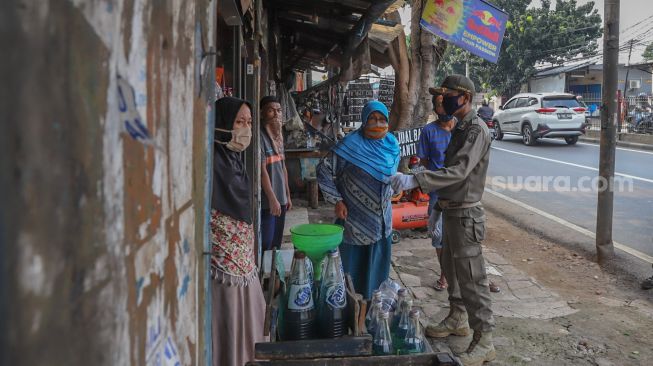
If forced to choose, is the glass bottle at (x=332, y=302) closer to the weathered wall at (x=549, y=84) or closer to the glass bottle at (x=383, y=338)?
the glass bottle at (x=383, y=338)

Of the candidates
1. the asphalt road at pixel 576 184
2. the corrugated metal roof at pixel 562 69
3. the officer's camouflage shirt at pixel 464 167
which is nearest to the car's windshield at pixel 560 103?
the asphalt road at pixel 576 184

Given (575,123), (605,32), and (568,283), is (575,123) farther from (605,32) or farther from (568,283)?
(568,283)

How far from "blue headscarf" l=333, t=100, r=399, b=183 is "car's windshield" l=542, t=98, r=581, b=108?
14807 millimetres

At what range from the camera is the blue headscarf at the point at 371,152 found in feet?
11.3

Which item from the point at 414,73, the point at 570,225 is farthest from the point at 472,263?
the point at 414,73

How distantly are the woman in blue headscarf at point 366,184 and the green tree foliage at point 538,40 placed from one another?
97.6 feet

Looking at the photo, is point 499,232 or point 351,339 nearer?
point 351,339

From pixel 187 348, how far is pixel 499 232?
20.8 ft

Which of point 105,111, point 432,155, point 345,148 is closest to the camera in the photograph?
point 105,111

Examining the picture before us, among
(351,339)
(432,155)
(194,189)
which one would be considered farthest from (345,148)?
(194,189)

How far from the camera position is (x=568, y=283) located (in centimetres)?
495

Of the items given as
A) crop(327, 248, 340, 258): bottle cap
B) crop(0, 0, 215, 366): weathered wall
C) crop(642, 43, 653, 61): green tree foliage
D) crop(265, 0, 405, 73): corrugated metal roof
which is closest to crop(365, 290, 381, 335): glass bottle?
crop(327, 248, 340, 258): bottle cap

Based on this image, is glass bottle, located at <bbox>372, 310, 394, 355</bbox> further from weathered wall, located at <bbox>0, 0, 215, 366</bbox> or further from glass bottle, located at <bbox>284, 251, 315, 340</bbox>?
weathered wall, located at <bbox>0, 0, 215, 366</bbox>

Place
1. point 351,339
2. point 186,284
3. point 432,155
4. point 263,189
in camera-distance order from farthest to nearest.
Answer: point 432,155, point 263,189, point 351,339, point 186,284
